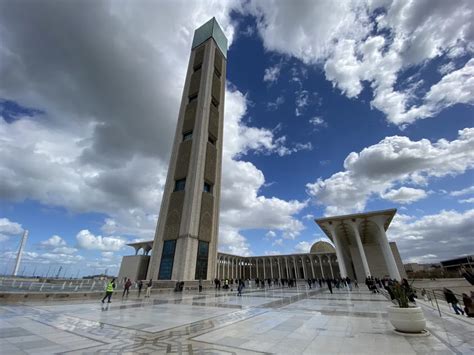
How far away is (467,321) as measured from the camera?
7.35 metres

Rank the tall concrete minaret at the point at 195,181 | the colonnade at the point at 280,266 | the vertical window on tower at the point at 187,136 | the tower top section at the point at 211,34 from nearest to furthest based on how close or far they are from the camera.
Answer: the tall concrete minaret at the point at 195,181 < the vertical window on tower at the point at 187,136 < the tower top section at the point at 211,34 < the colonnade at the point at 280,266

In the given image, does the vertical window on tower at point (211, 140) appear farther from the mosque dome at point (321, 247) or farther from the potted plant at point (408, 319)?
the mosque dome at point (321, 247)

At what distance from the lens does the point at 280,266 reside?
69938mm

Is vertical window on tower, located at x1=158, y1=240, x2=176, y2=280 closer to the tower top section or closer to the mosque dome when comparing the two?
the tower top section

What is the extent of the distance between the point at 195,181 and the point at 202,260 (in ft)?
36.0

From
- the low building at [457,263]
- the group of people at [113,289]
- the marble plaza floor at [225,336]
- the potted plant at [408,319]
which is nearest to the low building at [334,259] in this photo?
the group of people at [113,289]

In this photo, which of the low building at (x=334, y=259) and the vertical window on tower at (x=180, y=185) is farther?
the low building at (x=334, y=259)

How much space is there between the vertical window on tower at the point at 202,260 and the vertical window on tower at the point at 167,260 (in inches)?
133

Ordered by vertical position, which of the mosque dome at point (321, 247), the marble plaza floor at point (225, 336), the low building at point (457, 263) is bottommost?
the marble plaza floor at point (225, 336)

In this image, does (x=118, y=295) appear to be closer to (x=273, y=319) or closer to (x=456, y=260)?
(x=273, y=319)

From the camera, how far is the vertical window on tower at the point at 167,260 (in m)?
28.7

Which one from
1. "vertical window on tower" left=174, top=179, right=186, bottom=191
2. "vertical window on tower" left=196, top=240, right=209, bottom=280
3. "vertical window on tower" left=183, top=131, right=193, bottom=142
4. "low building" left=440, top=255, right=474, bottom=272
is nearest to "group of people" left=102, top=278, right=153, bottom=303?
"vertical window on tower" left=196, top=240, right=209, bottom=280

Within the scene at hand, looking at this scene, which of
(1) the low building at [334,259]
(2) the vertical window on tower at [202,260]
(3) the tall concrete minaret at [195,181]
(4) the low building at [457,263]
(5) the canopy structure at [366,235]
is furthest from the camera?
(4) the low building at [457,263]

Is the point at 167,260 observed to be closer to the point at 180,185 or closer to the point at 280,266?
the point at 180,185
